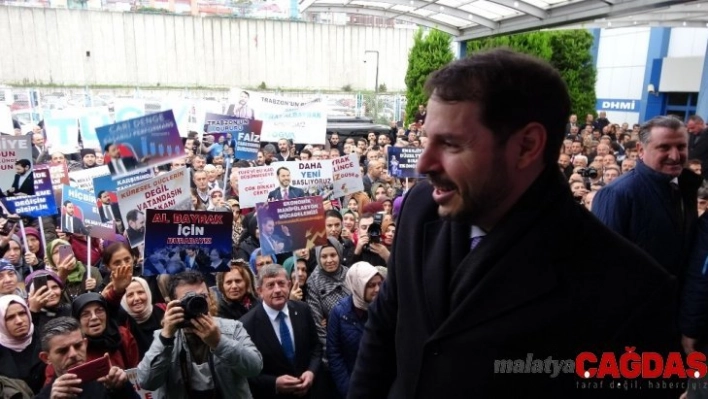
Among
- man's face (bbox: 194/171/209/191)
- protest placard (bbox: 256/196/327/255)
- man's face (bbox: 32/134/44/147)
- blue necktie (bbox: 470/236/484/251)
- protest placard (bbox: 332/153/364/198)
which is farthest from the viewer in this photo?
man's face (bbox: 32/134/44/147)

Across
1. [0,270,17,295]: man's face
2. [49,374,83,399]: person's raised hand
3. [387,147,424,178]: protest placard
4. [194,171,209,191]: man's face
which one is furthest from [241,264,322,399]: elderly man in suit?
[387,147,424,178]: protest placard

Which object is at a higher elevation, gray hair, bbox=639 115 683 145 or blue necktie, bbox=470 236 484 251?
gray hair, bbox=639 115 683 145

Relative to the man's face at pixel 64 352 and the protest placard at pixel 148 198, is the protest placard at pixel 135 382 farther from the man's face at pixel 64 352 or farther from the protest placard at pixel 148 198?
the protest placard at pixel 148 198

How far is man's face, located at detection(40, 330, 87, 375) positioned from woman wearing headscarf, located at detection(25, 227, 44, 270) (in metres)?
2.68

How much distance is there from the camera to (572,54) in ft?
59.6

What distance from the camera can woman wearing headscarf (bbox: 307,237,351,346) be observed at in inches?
Result: 160

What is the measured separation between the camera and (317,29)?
117 feet

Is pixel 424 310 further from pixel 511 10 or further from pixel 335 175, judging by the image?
pixel 511 10

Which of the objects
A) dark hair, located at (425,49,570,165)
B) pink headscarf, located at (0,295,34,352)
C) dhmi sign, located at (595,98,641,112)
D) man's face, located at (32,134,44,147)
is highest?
dhmi sign, located at (595,98,641,112)

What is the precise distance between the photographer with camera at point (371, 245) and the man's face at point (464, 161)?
345cm

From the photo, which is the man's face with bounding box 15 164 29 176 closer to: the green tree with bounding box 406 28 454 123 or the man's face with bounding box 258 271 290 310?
the man's face with bounding box 258 271 290 310

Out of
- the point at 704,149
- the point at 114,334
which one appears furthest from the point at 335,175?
the point at 704,149

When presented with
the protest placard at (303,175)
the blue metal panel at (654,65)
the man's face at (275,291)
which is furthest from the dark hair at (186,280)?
the blue metal panel at (654,65)

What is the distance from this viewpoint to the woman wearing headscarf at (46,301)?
11.7 feet
